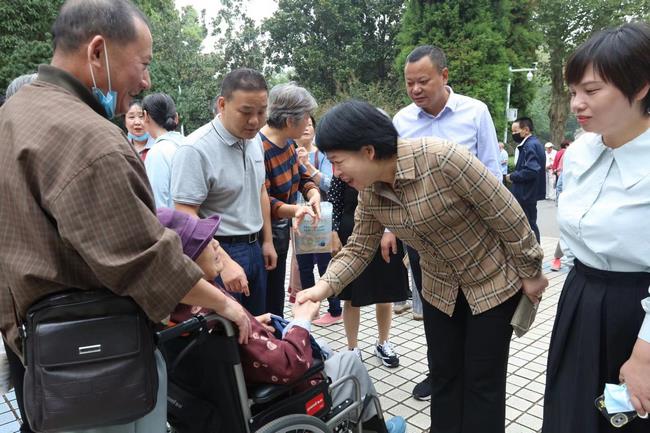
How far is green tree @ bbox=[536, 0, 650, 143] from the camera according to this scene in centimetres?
2033

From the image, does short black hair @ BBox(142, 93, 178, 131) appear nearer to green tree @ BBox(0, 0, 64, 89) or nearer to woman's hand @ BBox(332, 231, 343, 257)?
woman's hand @ BBox(332, 231, 343, 257)

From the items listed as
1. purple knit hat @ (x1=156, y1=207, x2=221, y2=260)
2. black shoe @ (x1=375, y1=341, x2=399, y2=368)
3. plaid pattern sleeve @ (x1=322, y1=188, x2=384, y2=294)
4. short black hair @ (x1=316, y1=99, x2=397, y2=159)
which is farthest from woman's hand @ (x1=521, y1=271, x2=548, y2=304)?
black shoe @ (x1=375, y1=341, x2=399, y2=368)

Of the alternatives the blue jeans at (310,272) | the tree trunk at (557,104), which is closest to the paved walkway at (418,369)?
the blue jeans at (310,272)

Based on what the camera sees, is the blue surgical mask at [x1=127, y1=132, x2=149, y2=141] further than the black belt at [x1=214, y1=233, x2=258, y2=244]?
Yes

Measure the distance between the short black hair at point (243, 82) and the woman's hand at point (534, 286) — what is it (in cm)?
161

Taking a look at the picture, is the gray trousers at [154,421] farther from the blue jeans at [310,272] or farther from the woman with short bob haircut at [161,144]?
the blue jeans at [310,272]

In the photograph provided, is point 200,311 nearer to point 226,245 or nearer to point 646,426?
point 226,245

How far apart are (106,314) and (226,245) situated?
1358mm

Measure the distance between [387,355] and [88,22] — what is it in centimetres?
285

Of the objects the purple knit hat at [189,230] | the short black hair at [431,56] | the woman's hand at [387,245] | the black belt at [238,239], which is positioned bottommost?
the woman's hand at [387,245]

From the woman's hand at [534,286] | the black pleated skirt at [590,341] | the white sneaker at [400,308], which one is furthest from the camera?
the white sneaker at [400,308]

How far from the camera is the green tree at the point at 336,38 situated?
23.7 meters

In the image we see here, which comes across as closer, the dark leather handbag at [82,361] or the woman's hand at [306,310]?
the dark leather handbag at [82,361]

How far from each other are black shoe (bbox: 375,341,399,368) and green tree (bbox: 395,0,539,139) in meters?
13.7
